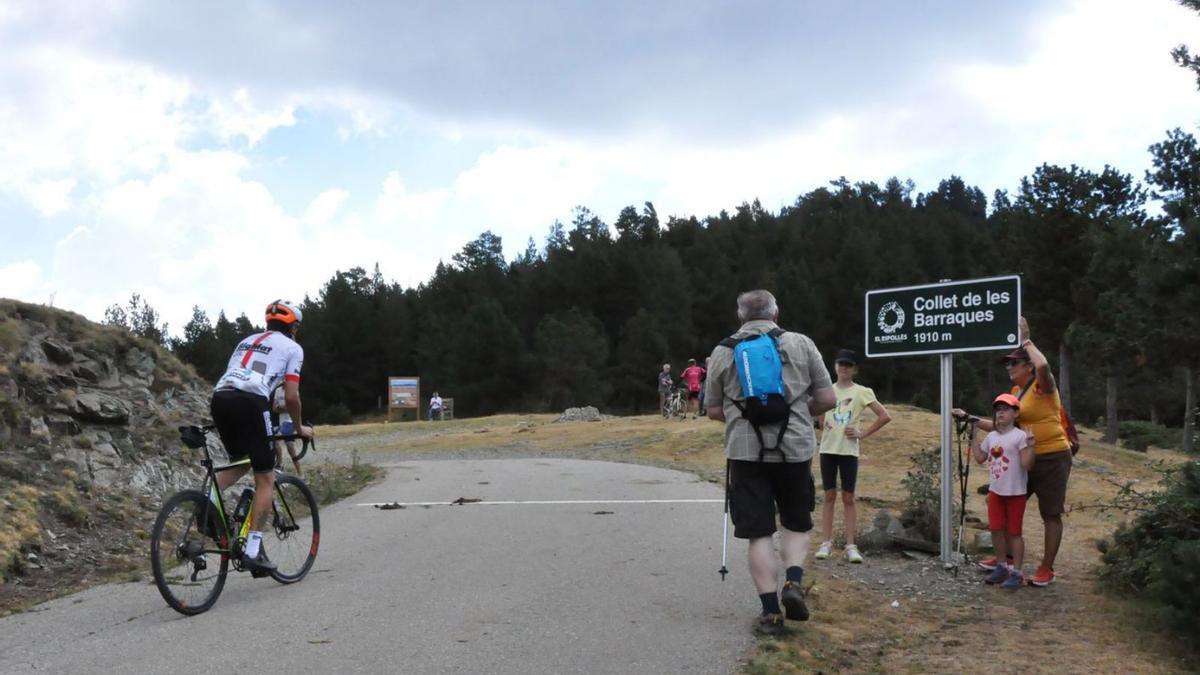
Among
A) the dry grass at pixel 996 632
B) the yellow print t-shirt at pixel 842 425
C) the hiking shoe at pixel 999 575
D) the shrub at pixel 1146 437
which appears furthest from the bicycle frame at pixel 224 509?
the shrub at pixel 1146 437

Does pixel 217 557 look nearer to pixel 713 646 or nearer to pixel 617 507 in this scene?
pixel 713 646

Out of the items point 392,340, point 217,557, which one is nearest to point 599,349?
point 392,340

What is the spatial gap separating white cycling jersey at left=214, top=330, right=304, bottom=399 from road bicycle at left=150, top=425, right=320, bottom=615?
334mm

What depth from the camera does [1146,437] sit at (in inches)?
1768

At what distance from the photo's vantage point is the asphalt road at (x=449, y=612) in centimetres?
498

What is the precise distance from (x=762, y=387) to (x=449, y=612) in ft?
7.55

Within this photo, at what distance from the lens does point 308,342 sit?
9825 centimetres

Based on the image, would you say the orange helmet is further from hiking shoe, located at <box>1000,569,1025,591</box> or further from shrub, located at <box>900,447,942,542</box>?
shrub, located at <box>900,447,942,542</box>

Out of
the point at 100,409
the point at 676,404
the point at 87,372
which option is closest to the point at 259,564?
the point at 100,409

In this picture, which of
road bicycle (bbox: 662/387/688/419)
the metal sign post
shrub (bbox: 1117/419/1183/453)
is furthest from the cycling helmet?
shrub (bbox: 1117/419/1183/453)

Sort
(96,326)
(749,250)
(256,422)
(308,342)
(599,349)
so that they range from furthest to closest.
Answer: (749,250), (308,342), (599,349), (96,326), (256,422)

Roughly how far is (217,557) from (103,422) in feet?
15.8

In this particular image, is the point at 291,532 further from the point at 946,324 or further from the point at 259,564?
the point at 946,324

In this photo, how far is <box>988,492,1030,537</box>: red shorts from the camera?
7.08 m
